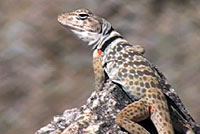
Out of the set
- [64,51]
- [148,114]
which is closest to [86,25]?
[148,114]

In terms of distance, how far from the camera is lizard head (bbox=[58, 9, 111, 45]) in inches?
215

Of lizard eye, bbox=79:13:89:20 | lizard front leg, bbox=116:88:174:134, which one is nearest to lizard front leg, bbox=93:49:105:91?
lizard eye, bbox=79:13:89:20

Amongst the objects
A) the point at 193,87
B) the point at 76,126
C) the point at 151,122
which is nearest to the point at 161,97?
the point at 151,122

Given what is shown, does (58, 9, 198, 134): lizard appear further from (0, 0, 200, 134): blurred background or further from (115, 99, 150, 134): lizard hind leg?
(0, 0, 200, 134): blurred background

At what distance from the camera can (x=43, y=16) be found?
39.5ft

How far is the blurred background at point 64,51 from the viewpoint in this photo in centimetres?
1068

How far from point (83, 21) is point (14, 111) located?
5617mm

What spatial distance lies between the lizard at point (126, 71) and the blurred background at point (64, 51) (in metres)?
4.72

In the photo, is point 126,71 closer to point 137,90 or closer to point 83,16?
point 137,90

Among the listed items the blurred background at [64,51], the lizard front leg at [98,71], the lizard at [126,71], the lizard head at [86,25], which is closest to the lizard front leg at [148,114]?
the lizard at [126,71]

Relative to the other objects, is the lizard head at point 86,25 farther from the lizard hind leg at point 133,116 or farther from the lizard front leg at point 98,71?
the lizard hind leg at point 133,116

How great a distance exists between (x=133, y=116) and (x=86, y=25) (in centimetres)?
97

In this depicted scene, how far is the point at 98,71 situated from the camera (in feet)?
17.3

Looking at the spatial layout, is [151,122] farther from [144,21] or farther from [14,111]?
[144,21]
